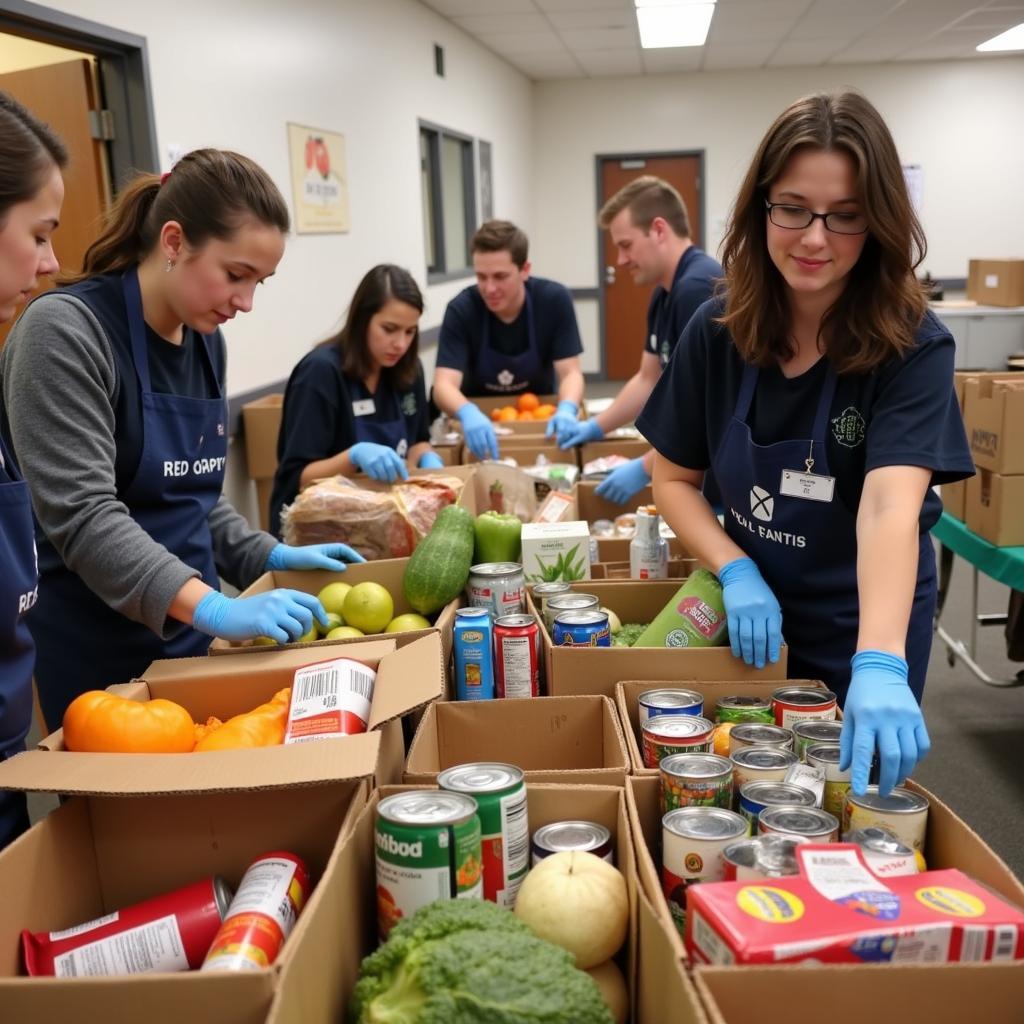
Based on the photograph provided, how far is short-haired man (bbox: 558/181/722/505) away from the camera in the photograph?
2.90 m

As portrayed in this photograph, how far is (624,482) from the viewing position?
268cm

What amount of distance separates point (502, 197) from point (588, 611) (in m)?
8.42

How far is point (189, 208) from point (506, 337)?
248 centimetres

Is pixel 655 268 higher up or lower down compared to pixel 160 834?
higher up

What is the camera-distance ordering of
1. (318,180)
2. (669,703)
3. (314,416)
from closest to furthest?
(669,703) → (314,416) → (318,180)

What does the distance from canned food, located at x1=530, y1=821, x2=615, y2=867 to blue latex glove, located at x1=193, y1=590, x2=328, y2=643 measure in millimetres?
620

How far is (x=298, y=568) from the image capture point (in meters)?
1.91

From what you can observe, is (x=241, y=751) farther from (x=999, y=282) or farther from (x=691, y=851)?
(x=999, y=282)

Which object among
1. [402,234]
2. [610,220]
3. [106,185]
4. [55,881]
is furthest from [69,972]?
[402,234]

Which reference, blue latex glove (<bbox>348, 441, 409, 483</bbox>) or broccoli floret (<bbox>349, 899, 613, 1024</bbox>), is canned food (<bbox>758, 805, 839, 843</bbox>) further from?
blue latex glove (<bbox>348, 441, 409, 483</bbox>)

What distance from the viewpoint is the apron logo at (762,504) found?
160cm

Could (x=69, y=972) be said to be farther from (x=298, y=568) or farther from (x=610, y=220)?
(x=610, y=220)

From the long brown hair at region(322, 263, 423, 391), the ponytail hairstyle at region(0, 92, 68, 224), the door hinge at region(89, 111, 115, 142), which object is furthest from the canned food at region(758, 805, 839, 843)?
the door hinge at region(89, 111, 115, 142)

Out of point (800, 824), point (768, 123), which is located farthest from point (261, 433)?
point (768, 123)
